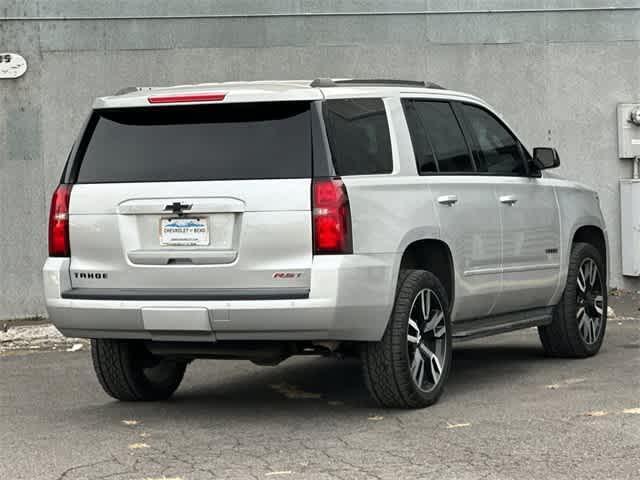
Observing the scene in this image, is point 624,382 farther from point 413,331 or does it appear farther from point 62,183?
point 62,183

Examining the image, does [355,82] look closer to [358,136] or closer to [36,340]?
[358,136]

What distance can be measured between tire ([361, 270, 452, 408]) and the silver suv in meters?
0.01

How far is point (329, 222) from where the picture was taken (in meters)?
7.53

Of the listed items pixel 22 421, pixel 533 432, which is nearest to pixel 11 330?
pixel 22 421

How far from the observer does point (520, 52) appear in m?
14.6

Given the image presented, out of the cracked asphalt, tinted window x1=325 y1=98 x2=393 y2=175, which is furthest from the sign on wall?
tinted window x1=325 y1=98 x2=393 y2=175

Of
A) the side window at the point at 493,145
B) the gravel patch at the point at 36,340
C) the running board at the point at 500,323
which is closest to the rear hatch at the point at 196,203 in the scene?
the running board at the point at 500,323

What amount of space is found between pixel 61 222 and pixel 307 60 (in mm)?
6533

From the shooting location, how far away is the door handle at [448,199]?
333 inches

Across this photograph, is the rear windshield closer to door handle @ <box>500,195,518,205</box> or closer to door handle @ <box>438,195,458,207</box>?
door handle @ <box>438,195,458,207</box>

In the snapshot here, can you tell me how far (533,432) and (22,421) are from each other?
112 inches

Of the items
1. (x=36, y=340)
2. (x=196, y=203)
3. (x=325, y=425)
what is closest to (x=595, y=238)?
(x=325, y=425)

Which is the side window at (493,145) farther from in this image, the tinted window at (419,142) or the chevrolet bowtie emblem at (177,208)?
the chevrolet bowtie emblem at (177,208)

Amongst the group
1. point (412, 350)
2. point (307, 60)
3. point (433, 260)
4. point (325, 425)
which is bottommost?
point (325, 425)
